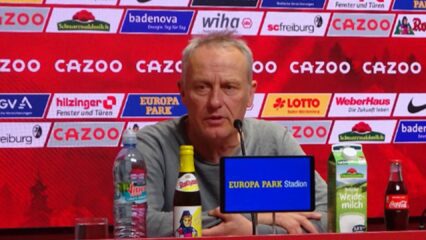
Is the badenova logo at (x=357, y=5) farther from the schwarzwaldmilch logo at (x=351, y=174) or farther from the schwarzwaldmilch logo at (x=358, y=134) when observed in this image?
the schwarzwaldmilch logo at (x=351, y=174)

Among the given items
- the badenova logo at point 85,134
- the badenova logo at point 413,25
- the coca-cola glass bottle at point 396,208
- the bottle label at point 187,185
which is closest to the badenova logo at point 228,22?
the badenova logo at point 85,134

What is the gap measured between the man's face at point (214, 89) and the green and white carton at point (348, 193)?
2.01 feet

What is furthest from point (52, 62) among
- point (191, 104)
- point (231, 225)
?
point (231, 225)

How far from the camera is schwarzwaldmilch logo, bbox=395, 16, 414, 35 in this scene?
10.8 ft

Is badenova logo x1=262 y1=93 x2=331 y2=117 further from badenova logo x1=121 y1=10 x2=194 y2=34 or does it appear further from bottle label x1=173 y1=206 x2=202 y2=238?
bottle label x1=173 y1=206 x2=202 y2=238

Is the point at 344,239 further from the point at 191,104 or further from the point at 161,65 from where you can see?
the point at 161,65

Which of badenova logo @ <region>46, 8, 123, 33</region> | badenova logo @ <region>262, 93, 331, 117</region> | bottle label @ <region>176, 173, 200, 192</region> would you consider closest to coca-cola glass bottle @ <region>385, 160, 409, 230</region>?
bottle label @ <region>176, 173, 200, 192</region>

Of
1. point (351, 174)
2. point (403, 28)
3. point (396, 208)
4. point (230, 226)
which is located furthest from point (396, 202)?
point (403, 28)

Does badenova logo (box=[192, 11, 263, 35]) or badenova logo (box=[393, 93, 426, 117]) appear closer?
badenova logo (box=[192, 11, 263, 35])

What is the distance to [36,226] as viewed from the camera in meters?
3.02

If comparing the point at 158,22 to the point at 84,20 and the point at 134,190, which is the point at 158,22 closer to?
the point at 84,20

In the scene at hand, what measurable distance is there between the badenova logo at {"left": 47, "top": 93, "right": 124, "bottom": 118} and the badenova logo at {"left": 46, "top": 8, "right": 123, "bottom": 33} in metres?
0.27

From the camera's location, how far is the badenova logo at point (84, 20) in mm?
3025

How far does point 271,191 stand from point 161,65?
164cm
